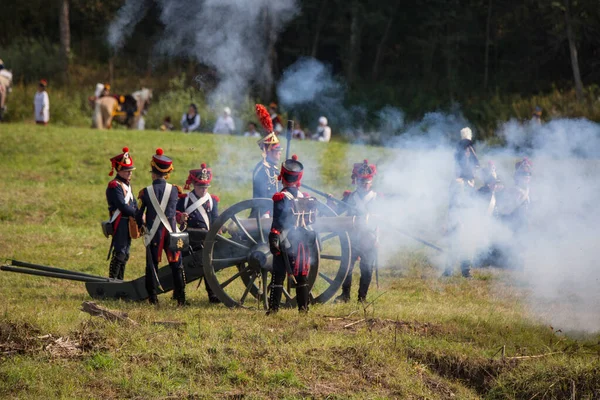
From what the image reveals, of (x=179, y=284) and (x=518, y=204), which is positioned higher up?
(x=518, y=204)

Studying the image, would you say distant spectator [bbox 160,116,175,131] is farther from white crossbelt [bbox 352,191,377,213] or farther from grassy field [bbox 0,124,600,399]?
white crossbelt [bbox 352,191,377,213]

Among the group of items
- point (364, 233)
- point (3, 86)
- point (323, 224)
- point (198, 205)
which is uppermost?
point (3, 86)

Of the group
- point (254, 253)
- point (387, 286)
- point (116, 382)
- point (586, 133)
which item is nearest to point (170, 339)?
point (116, 382)

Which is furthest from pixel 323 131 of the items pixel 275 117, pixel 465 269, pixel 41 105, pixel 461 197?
pixel 465 269

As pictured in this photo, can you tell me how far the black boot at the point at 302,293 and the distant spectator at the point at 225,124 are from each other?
1314cm

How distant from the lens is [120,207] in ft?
35.5

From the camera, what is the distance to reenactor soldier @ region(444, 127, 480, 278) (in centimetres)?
1311

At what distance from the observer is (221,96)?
2211cm

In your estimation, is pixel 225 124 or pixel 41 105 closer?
pixel 225 124

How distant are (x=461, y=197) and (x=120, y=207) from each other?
17.0 ft

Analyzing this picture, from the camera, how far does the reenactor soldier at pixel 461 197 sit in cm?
1311

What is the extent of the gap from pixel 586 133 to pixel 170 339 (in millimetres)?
6577

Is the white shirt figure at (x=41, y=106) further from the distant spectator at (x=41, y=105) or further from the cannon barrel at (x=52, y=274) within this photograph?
the cannon barrel at (x=52, y=274)

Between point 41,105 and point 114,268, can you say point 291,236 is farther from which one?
point 41,105
